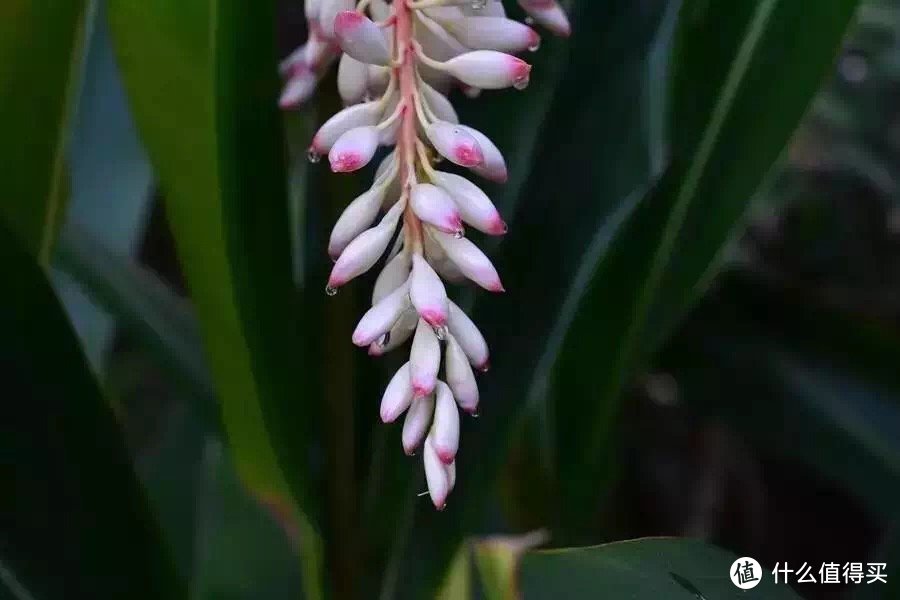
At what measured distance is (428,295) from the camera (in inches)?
12.0

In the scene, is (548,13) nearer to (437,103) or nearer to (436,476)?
(437,103)

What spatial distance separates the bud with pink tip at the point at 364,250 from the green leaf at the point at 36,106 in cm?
22

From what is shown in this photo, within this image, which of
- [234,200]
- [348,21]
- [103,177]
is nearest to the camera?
[348,21]

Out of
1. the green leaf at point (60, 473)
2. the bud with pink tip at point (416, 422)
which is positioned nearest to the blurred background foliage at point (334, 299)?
the green leaf at point (60, 473)

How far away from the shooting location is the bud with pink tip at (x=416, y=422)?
0.32 meters

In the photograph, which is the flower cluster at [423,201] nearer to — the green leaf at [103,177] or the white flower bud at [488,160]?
the white flower bud at [488,160]

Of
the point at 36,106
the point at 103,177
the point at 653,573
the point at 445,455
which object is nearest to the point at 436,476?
the point at 445,455

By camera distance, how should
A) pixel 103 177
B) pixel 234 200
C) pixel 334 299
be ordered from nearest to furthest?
1. pixel 234 200
2. pixel 334 299
3. pixel 103 177

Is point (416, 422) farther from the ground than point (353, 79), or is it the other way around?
point (353, 79)

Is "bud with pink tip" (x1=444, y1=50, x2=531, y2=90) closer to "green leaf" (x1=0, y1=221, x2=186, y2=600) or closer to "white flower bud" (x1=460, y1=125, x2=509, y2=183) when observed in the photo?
"white flower bud" (x1=460, y1=125, x2=509, y2=183)

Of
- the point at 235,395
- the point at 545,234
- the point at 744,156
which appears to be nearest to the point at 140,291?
the point at 235,395

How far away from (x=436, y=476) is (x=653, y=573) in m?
0.12

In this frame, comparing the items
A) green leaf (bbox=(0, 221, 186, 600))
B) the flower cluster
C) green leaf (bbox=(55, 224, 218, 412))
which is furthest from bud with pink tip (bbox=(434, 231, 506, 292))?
green leaf (bbox=(55, 224, 218, 412))

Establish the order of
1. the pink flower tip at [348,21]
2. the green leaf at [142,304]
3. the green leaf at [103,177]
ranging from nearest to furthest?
the pink flower tip at [348,21], the green leaf at [142,304], the green leaf at [103,177]
